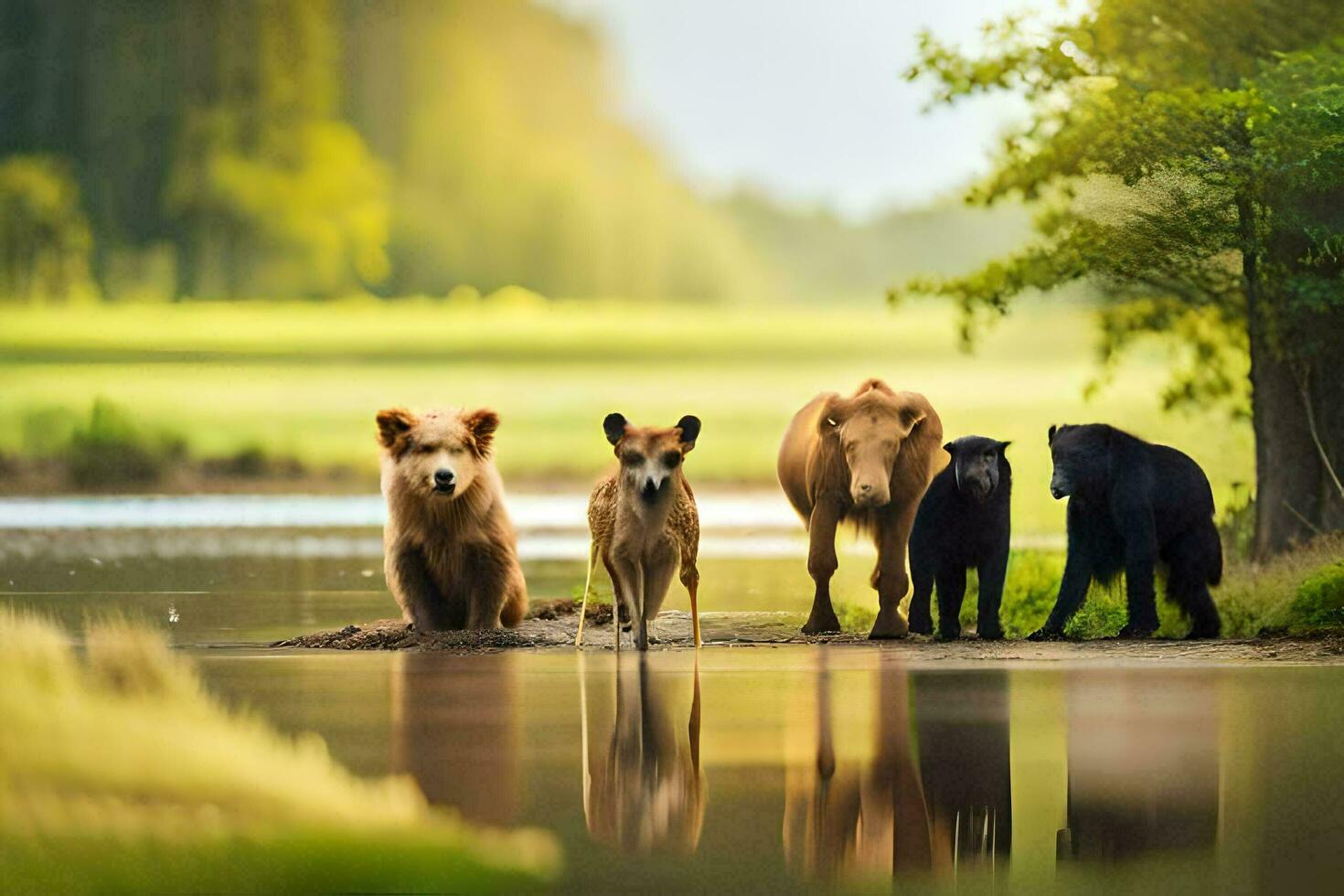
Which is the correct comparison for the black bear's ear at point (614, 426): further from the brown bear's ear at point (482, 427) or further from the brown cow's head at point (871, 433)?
the brown cow's head at point (871, 433)

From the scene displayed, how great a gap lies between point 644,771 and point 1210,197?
767cm

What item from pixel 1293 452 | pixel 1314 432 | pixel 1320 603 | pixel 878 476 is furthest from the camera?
pixel 1293 452

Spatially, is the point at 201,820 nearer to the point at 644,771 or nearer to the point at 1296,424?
the point at 644,771

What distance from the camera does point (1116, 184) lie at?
1352cm

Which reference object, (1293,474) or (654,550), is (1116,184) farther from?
(654,550)

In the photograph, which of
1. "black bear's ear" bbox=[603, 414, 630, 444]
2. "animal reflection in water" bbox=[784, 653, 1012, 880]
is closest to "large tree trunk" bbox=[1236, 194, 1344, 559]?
"animal reflection in water" bbox=[784, 653, 1012, 880]

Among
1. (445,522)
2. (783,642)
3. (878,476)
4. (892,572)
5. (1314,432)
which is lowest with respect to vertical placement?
(783,642)

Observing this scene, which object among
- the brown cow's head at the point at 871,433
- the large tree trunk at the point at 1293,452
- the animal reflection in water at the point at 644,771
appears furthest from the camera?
the large tree trunk at the point at 1293,452

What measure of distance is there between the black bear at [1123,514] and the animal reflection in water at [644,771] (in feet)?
9.70

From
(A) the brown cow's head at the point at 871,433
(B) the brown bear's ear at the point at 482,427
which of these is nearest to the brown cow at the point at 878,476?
(A) the brown cow's head at the point at 871,433

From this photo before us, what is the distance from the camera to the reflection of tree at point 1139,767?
6.43 m

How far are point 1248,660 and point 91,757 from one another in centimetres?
721

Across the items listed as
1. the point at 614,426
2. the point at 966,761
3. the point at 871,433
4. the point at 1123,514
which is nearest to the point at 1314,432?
the point at 1123,514

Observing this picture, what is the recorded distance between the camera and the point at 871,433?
11664 millimetres
